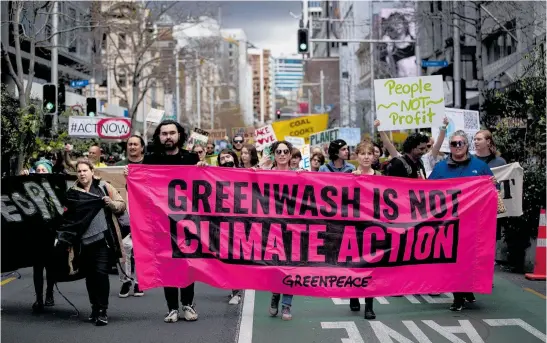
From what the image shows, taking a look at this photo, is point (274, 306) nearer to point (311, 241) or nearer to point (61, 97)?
point (311, 241)

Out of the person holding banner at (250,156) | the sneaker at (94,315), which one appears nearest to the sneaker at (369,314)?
the sneaker at (94,315)

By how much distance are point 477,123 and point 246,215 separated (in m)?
8.15

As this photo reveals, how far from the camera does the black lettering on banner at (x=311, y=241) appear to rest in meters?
7.85

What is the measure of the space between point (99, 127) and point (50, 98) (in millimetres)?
2899

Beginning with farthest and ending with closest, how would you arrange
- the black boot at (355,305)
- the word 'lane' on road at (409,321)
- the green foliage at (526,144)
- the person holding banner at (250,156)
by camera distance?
the green foliage at (526,144) → the person holding banner at (250,156) → the black boot at (355,305) → the word 'lane' on road at (409,321)

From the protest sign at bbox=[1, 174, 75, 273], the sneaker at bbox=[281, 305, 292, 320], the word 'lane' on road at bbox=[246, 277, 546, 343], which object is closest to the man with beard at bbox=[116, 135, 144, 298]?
the protest sign at bbox=[1, 174, 75, 273]

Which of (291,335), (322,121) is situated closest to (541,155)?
(291,335)

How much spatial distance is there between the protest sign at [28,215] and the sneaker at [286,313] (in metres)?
2.37

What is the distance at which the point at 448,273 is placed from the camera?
25.9ft

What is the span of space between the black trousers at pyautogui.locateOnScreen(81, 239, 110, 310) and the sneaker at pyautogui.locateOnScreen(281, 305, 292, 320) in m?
1.66

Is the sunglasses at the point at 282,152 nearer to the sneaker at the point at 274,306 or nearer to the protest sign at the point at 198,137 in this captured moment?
the sneaker at the point at 274,306

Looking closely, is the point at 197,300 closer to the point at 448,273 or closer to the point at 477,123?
the point at 448,273

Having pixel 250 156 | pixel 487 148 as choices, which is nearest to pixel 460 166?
pixel 487 148

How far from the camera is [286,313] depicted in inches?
341
